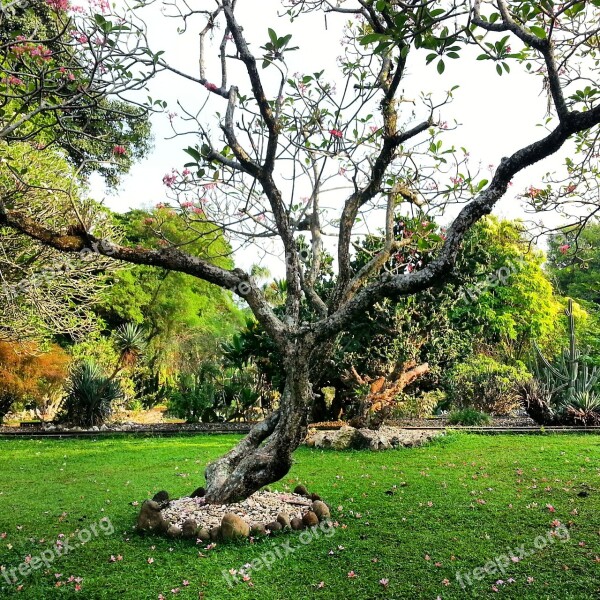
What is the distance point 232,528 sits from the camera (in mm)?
4406

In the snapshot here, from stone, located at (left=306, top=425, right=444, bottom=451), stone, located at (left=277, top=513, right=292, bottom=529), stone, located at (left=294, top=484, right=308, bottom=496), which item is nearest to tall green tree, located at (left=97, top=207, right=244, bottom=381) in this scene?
stone, located at (left=306, top=425, right=444, bottom=451)

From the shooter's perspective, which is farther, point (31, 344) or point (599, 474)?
point (31, 344)

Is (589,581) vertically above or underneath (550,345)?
underneath

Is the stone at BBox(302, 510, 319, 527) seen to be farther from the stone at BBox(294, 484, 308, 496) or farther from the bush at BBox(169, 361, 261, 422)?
the bush at BBox(169, 361, 261, 422)

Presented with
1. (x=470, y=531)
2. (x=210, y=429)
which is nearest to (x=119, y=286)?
(x=210, y=429)

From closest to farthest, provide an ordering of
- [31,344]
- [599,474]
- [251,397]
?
1. [599,474]
2. [31,344]
3. [251,397]

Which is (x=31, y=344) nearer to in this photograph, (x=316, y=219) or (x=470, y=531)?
(x=316, y=219)

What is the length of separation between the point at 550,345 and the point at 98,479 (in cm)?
1650

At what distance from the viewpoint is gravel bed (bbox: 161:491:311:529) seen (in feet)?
15.7

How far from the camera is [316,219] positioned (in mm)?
5742

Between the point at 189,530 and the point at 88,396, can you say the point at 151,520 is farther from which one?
the point at 88,396

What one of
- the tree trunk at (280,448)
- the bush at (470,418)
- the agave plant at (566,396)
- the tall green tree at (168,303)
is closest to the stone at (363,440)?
the bush at (470,418)

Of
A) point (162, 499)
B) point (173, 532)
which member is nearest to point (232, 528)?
point (173, 532)

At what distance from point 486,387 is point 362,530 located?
960cm
